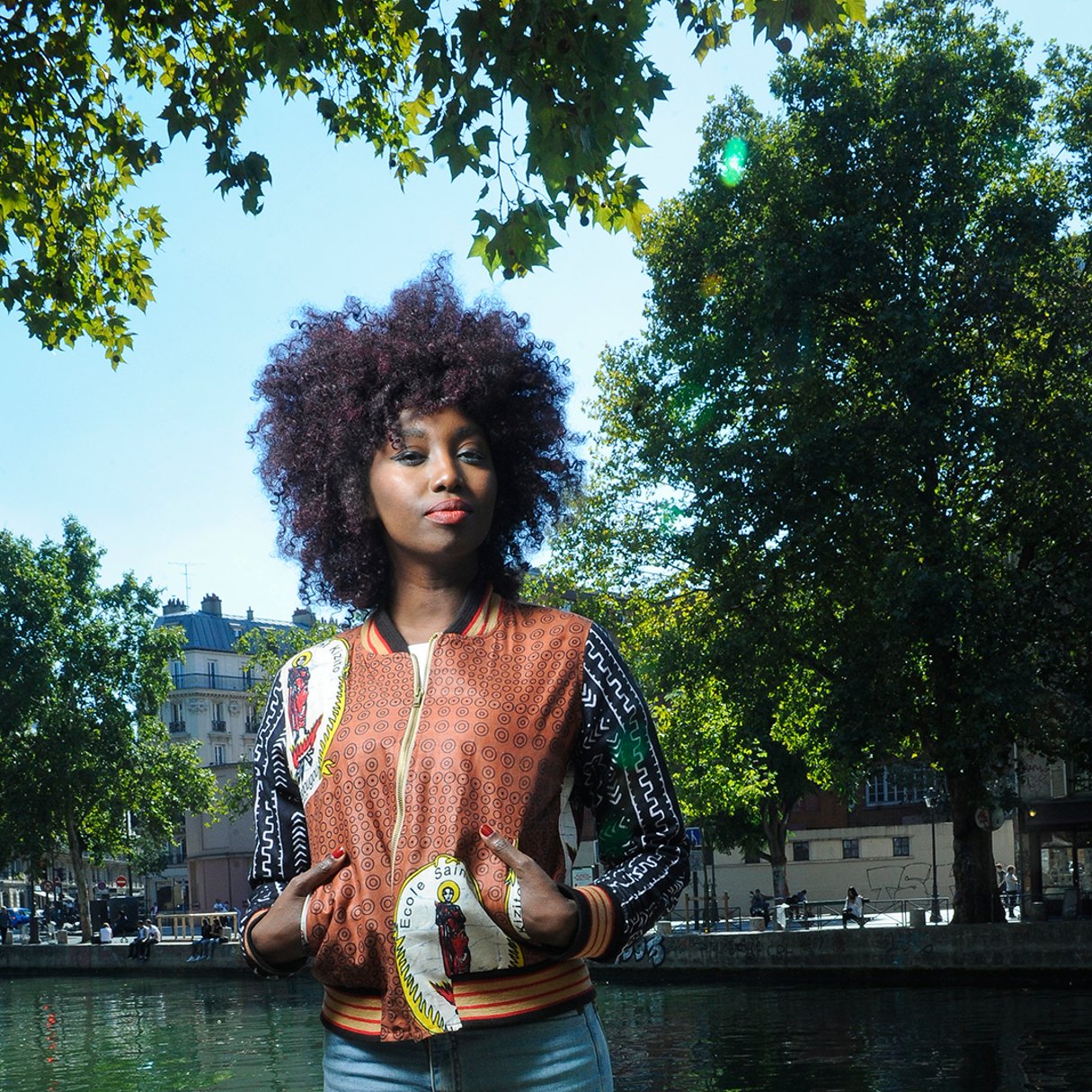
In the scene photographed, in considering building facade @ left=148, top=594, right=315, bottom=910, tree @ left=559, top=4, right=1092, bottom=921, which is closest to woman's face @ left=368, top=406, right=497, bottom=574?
tree @ left=559, top=4, right=1092, bottom=921

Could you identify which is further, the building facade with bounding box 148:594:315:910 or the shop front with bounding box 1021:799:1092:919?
the building facade with bounding box 148:594:315:910

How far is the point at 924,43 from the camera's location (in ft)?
Result: 97.0

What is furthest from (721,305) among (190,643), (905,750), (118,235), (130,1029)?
(190,643)

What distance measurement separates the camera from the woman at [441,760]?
256cm

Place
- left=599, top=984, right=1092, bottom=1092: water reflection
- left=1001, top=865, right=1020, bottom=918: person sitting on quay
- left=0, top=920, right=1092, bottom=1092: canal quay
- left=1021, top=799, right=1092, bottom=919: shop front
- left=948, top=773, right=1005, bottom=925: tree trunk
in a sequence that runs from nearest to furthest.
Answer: left=599, top=984, right=1092, bottom=1092: water reflection → left=0, top=920, right=1092, bottom=1092: canal quay → left=948, top=773, right=1005, bottom=925: tree trunk → left=1021, top=799, right=1092, bottom=919: shop front → left=1001, top=865, right=1020, bottom=918: person sitting on quay

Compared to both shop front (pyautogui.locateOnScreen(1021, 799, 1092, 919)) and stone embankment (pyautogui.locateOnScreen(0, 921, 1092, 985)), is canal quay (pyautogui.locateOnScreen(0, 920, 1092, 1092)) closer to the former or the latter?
stone embankment (pyautogui.locateOnScreen(0, 921, 1092, 985))

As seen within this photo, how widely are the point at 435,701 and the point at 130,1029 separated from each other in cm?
2725

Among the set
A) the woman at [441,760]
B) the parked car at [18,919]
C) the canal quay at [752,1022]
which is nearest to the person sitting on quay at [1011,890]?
the canal quay at [752,1022]

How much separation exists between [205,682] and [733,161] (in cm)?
7130

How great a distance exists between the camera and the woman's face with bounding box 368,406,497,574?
2902 mm

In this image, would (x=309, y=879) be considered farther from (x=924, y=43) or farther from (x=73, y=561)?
(x=73, y=561)

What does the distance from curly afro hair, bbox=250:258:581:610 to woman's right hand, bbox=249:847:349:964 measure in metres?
0.65

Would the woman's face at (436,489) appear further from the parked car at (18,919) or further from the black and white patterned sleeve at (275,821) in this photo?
the parked car at (18,919)

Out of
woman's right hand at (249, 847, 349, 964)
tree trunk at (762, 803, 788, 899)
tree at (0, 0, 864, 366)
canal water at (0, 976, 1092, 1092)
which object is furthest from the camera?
tree trunk at (762, 803, 788, 899)
